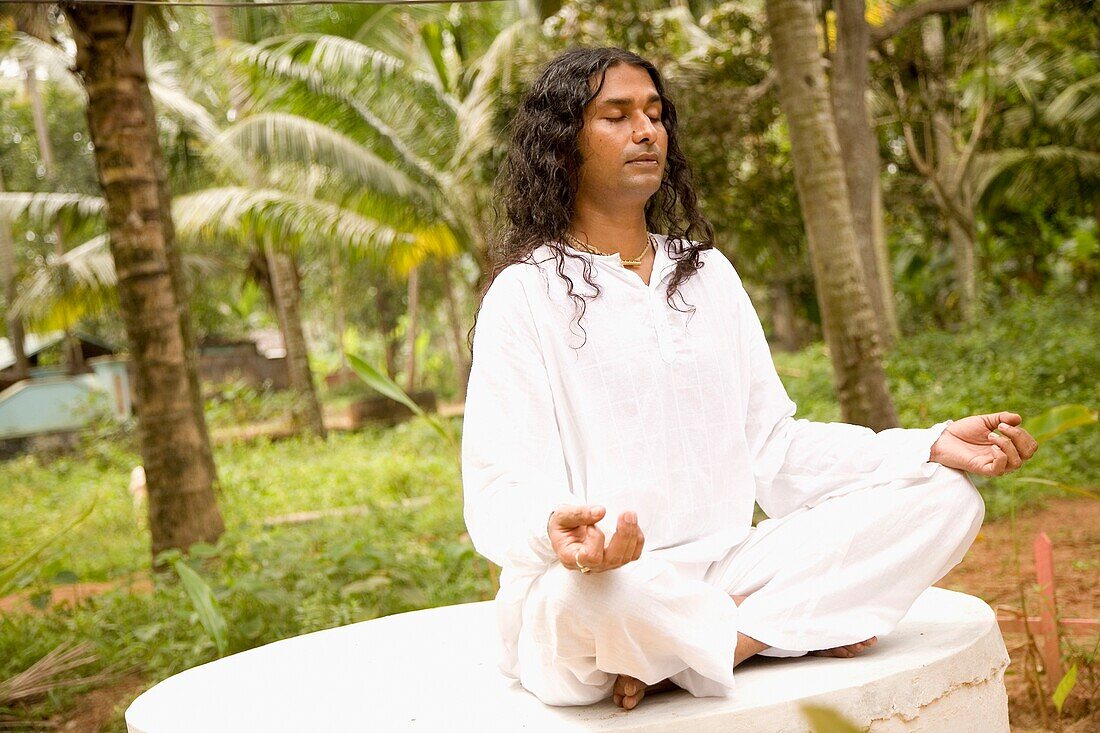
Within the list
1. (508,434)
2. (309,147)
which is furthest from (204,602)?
(309,147)

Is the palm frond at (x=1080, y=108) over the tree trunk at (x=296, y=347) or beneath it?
over

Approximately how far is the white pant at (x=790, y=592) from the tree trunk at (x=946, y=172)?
12.3 m

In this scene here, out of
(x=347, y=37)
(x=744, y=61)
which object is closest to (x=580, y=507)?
(x=744, y=61)

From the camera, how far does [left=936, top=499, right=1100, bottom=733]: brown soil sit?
3334 mm

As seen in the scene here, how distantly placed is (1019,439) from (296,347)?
1382 centimetres

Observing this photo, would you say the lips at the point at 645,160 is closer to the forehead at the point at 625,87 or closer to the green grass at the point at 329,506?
the forehead at the point at 625,87

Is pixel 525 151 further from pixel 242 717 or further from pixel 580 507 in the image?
pixel 242 717

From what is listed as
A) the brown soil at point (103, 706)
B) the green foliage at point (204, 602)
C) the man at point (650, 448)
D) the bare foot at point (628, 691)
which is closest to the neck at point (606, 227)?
the man at point (650, 448)

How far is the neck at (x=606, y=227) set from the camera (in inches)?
101

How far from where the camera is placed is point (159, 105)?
49.7 ft

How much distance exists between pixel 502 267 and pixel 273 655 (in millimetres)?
1294

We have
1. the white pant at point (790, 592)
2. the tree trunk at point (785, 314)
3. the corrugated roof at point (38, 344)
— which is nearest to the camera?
the white pant at point (790, 592)

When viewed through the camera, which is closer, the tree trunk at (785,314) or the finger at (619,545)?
the finger at (619,545)

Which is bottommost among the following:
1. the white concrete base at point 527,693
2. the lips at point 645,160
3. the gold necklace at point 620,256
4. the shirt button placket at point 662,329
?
the white concrete base at point 527,693
